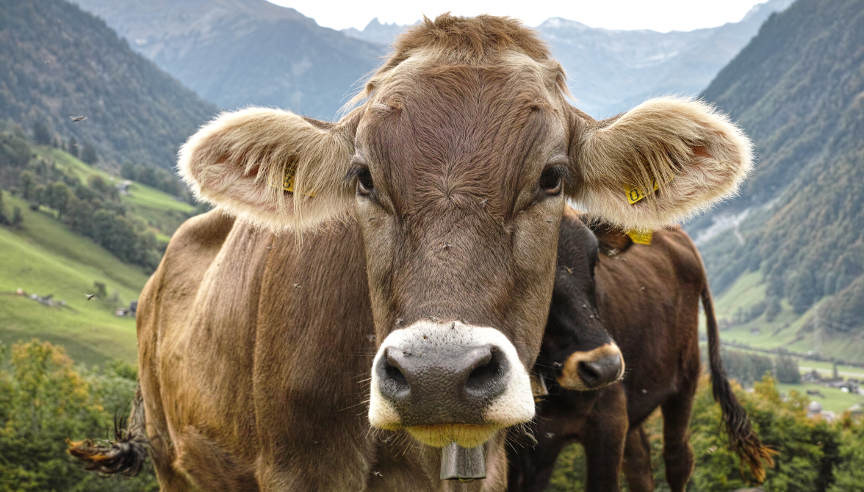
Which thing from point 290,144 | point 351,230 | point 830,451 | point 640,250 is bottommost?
point 830,451

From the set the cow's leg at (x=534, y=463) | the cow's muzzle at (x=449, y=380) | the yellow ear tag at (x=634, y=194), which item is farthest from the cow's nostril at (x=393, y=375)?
the cow's leg at (x=534, y=463)

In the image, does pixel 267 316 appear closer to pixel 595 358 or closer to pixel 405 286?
pixel 405 286

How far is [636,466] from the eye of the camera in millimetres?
10430

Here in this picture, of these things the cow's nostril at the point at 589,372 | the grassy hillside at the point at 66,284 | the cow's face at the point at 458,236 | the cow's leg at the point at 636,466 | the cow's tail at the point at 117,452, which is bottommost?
the grassy hillside at the point at 66,284

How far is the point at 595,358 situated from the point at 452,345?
327 cm

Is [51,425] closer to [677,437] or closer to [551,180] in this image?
[677,437]

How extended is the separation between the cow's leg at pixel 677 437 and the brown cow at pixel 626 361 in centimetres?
1

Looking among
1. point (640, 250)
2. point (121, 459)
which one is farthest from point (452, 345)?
point (640, 250)

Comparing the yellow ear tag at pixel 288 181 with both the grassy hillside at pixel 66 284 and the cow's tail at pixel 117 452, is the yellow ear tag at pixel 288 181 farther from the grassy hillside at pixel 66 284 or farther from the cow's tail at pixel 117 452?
the grassy hillside at pixel 66 284

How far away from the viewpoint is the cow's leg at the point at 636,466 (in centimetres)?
1040

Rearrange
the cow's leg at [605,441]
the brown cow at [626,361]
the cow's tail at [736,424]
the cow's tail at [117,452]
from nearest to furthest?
the brown cow at [626,361] < the cow's tail at [117,452] < the cow's leg at [605,441] < the cow's tail at [736,424]

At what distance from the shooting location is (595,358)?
5773mm

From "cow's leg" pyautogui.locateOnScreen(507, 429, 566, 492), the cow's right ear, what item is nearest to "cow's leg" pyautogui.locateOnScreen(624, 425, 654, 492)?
"cow's leg" pyautogui.locateOnScreen(507, 429, 566, 492)

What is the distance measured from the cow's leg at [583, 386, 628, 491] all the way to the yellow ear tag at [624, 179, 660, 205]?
13.2ft
